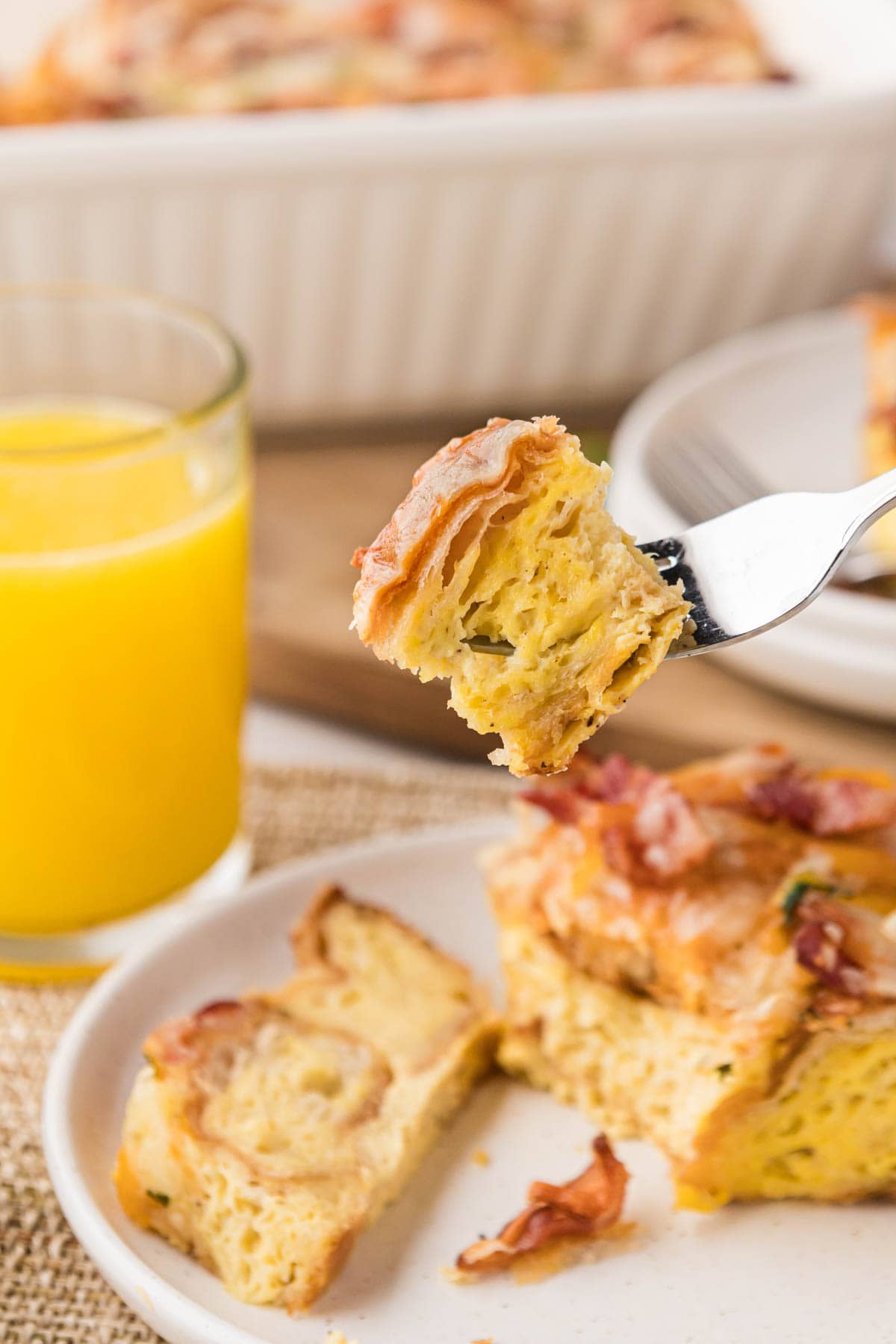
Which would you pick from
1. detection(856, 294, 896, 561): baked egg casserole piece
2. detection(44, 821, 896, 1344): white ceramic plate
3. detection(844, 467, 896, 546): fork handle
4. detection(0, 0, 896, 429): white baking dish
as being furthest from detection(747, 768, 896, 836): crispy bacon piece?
detection(0, 0, 896, 429): white baking dish

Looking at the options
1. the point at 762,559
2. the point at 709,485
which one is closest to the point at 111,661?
the point at 762,559

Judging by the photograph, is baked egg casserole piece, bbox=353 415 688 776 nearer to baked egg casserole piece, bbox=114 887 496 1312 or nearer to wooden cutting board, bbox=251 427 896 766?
baked egg casserole piece, bbox=114 887 496 1312

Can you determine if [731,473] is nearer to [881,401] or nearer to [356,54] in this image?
[881,401]

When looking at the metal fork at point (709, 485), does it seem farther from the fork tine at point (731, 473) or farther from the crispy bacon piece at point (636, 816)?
the crispy bacon piece at point (636, 816)

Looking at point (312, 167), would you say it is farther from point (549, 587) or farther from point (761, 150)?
point (549, 587)

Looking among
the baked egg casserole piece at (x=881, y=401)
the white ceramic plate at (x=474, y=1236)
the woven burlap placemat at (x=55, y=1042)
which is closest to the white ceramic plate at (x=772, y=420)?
the baked egg casserole piece at (x=881, y=401)

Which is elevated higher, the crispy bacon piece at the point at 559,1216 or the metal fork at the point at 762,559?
the metal fork at the point at 762,559
